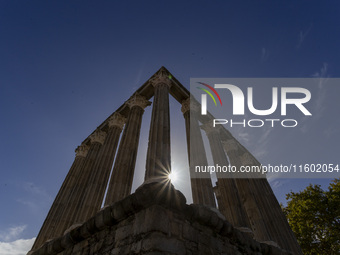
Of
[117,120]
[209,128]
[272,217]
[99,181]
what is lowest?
[272,217]

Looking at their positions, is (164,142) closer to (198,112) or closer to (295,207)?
(198,112)

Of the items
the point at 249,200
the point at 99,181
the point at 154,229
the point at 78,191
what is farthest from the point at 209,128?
the point at 154,229

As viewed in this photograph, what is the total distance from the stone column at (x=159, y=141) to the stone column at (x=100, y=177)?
5.37 metres

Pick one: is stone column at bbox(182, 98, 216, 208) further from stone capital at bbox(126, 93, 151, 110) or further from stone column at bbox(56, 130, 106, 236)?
stone column at bbox(56, 130, 106, 236)

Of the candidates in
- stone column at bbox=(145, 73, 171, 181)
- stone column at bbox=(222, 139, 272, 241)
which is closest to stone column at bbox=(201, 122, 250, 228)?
stone column at bbox=(222, 139, 272, 241)

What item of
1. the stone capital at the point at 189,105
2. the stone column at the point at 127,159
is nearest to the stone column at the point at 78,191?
the stone column at the point at 127,159

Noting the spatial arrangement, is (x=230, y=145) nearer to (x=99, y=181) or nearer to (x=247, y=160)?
(x=247, y=160)

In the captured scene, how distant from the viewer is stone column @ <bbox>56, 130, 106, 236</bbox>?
14.0m

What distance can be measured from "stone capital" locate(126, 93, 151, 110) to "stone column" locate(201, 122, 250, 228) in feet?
18.4

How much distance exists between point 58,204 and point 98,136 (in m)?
6.52

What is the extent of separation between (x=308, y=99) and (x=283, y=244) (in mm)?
10622

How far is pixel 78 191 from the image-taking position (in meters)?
15.9

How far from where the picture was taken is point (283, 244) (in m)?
15.5

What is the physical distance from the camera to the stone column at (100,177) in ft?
42.7
